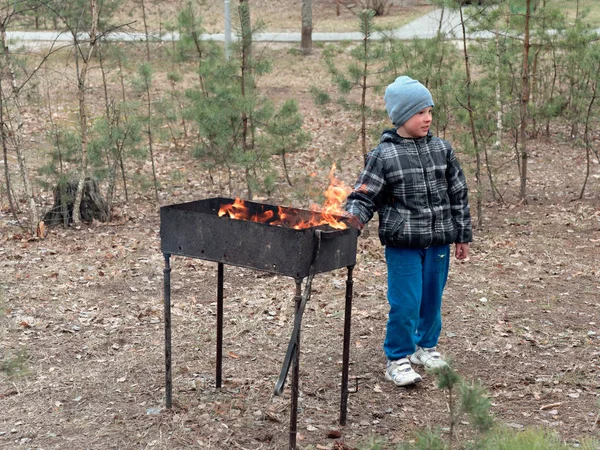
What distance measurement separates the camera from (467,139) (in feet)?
30.2

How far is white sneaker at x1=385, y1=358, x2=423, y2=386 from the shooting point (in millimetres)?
4805

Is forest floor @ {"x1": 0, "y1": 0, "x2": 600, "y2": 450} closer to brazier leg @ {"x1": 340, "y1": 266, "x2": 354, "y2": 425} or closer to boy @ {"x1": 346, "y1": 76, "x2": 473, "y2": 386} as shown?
brazier leg @ {"x1": 340, "y1": 266, "x2": 354, "y2": 425}

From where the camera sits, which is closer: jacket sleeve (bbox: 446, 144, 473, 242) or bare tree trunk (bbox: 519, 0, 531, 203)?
jacket sleeve (bbox: 446, 144, 473, 242)

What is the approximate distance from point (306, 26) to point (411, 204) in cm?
1709

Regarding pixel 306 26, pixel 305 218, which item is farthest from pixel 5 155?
pixel 306 26

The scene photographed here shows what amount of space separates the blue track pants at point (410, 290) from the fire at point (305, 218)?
0.52 m

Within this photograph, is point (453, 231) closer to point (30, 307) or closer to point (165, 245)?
point (165, 245)

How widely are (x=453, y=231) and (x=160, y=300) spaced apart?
3.03 meters

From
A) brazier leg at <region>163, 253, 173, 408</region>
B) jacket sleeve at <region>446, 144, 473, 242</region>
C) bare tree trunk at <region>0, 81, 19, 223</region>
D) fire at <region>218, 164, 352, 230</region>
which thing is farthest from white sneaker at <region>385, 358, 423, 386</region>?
bare tree trunk at <region>0, 81, 19, 223</region>

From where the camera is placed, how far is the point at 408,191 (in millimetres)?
4539

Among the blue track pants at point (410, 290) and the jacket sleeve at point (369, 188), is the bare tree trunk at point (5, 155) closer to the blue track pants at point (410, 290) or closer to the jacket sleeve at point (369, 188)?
the jacket sleeve at point (369, 188)

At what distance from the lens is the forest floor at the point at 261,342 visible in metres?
4.45

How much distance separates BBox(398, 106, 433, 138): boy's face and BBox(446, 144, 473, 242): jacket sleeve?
0.24 metres

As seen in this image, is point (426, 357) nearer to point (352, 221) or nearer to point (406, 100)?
point (352, 221)
